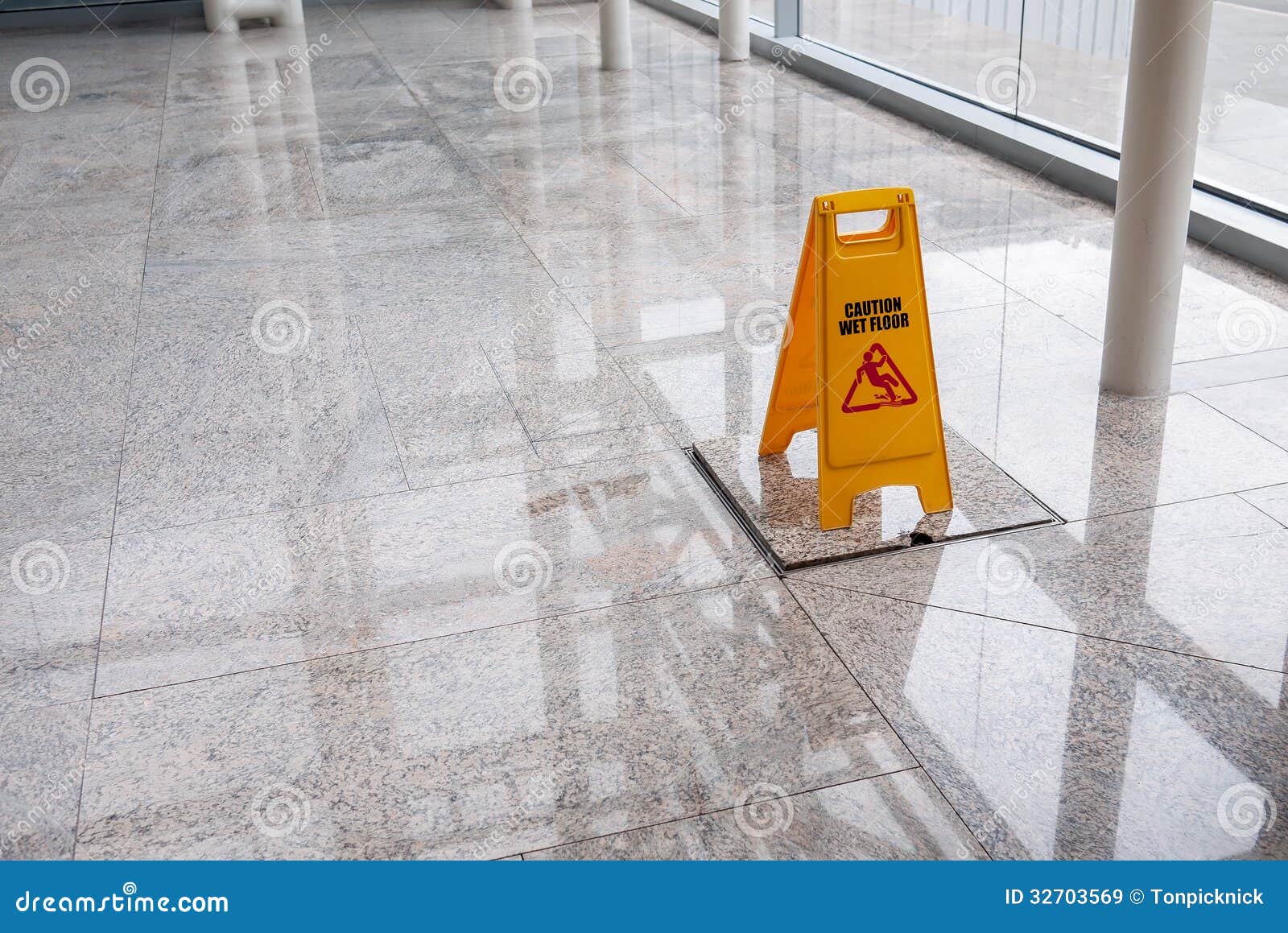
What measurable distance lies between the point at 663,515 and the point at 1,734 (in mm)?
2055

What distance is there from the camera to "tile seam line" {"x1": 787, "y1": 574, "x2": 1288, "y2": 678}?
3432 millimetres

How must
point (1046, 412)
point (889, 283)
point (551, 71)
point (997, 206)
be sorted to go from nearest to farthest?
point (889, 283) < point (1046, 412) < point (997, 206) < point (551, 71)

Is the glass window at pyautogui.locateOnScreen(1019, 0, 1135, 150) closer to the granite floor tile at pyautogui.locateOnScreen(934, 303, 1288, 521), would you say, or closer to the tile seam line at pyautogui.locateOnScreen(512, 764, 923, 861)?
the granite floor tile at pyautogui.locateOnScreen(934, 303, 1288, 521)

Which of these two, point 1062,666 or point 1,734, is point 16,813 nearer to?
point 1,734

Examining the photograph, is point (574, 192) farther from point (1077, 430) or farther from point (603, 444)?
point (1077, 430)

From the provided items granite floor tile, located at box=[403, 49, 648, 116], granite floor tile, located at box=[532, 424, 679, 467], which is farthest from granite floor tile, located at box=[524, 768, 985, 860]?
granite floor tile, located at box=[403, 49, 648, 116]

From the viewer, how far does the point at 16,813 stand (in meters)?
3.10

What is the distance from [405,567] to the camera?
406cm

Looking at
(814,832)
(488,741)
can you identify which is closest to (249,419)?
(488,741)

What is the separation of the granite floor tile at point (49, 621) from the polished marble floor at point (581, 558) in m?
0.01

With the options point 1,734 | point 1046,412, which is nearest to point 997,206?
point 1046,412

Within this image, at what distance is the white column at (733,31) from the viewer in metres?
11.5

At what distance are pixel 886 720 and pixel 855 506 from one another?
1111 mm

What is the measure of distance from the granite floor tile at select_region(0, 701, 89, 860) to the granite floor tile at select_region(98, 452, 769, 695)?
0.17 meters
